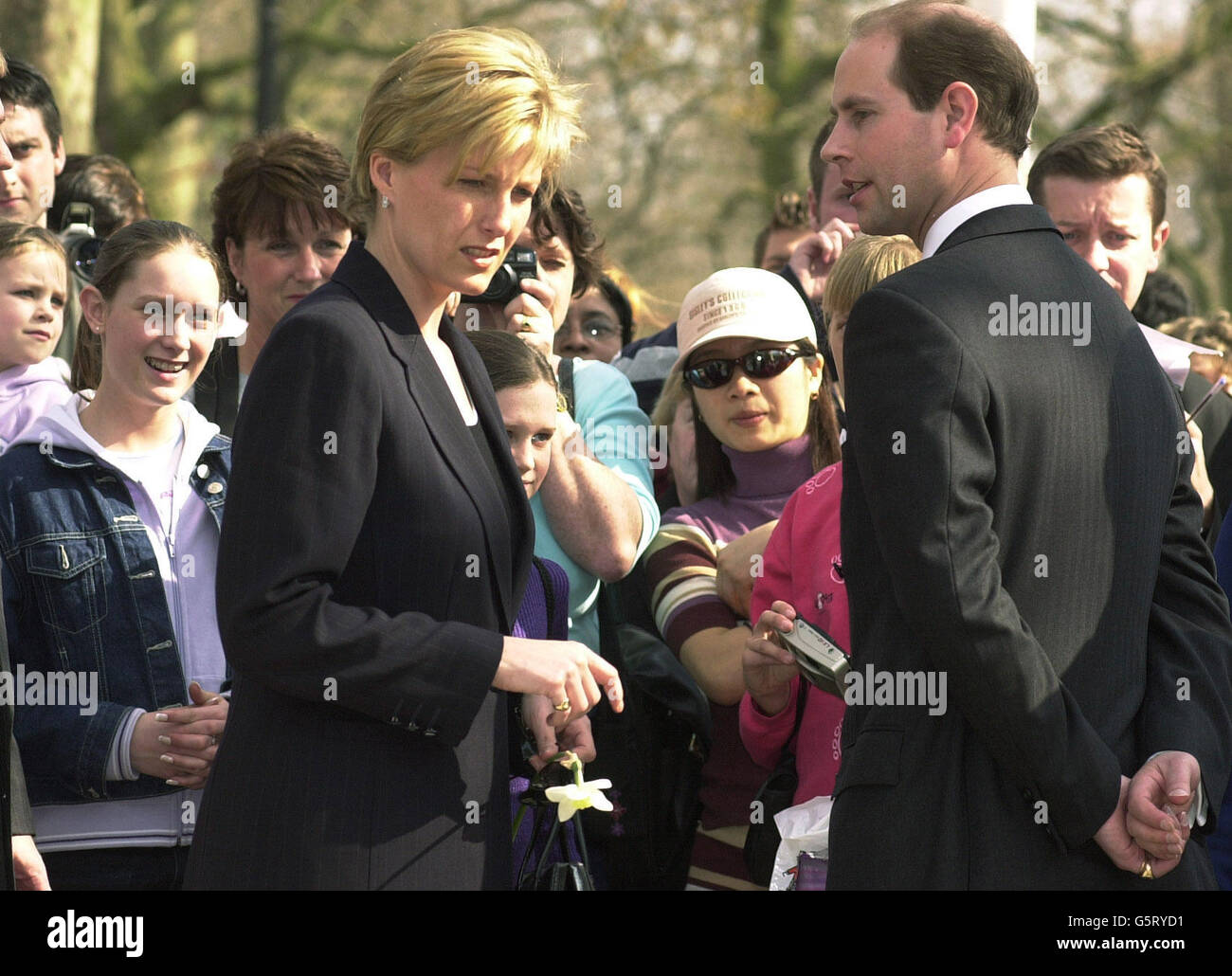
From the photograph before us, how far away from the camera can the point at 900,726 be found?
237 centimetres

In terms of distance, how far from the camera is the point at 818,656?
9.50 ft

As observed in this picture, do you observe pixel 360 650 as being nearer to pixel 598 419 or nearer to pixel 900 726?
pixel 900 726

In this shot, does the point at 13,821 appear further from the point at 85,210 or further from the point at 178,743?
the point at 85,210

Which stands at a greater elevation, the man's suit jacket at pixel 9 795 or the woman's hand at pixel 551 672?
the woman's hand at pixel 551 672

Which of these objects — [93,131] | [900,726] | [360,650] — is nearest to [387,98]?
[360,650]

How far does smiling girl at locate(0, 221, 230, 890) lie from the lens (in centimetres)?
308

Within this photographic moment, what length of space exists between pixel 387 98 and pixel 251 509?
0.65 m

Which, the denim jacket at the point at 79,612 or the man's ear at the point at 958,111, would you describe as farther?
the denim jacket at the point at 79,612

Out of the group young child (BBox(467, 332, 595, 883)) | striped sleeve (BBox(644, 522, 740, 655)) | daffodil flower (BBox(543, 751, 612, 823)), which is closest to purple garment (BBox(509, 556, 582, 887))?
young child (BBox(467, 332, 595, 883))

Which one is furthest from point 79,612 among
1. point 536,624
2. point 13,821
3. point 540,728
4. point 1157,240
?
point 1157,240

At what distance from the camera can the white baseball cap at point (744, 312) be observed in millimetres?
3836

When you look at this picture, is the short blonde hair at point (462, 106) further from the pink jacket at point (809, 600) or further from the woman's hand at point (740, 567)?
the woman's hand at point (740, 567)

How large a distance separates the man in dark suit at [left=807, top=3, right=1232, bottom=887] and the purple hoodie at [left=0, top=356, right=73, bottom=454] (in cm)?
212

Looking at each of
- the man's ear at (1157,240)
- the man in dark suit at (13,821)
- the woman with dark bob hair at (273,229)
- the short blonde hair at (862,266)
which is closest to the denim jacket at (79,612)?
the man in dark suit at (13,821)
